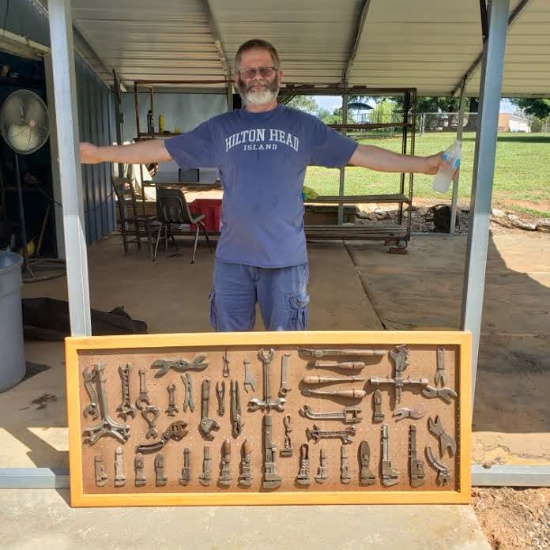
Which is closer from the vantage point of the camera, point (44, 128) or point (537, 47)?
point (44, 128)

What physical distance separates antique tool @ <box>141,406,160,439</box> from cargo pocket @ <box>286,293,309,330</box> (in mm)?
696

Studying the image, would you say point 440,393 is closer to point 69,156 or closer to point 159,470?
point 159,470

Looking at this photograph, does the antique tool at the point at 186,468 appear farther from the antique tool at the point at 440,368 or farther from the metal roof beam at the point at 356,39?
the metal roof beam at the point at 356,39

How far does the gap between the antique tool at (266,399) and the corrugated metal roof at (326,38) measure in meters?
5.22

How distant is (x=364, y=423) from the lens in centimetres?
257

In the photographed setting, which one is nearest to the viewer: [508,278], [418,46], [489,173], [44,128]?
[489,173]

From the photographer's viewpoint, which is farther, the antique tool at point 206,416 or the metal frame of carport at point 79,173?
the antique tool at point 206,416

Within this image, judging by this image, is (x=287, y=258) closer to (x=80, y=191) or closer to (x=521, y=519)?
(x=80, y=191)

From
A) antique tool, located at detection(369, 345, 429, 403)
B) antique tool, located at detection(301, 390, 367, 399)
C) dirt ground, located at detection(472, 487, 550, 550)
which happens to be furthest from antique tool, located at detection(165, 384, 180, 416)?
dirt ground, located at detection(472, 487, 550, 550)

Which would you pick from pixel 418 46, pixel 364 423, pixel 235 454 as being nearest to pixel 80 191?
pixel 235 454

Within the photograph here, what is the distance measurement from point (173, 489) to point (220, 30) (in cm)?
642

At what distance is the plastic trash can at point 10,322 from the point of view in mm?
3701

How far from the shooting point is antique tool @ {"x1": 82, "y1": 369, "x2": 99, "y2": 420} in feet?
8.38

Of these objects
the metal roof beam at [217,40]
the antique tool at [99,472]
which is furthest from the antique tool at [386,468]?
the metal roof beam at [217,40]
